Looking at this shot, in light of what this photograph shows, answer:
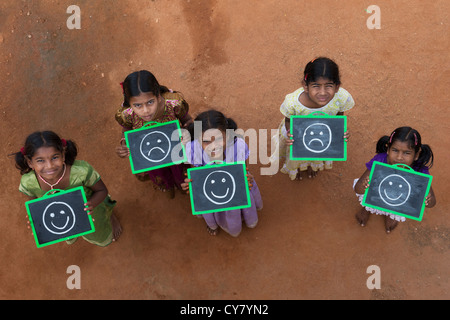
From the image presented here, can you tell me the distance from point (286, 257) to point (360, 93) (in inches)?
86.9

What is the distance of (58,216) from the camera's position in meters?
2.86

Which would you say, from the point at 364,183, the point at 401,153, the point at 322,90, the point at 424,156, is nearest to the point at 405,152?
the point at 401,153

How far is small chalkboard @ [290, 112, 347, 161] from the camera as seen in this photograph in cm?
311

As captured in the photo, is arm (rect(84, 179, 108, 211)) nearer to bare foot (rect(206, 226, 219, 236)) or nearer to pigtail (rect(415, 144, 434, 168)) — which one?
bare foot (rect(206, 226, 219, 236))

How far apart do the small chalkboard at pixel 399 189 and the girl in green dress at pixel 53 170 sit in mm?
2310

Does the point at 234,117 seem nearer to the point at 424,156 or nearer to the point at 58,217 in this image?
the point at 424,156

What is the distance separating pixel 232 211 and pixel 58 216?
1.48m

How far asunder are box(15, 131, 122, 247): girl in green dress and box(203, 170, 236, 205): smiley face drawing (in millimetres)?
960

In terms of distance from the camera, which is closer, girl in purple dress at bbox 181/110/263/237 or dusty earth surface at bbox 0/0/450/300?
girl in purple dress at bbox 181/110/263/237

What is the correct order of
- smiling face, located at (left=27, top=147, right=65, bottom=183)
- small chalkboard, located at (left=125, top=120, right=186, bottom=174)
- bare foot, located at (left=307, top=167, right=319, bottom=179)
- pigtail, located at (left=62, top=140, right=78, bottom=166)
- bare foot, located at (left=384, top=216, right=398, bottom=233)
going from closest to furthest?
smiling face, located at (left=27, top=147, right=65, bottom=183) → pigtail, located at (left=62, top=140, right=78, bottom=166) → small chalkboard, located at (left=125, top=120, right=186, bottom=174) → bare foot, located at (left=384, top=216, right=398, bottom=233) → bare foot, located at (left=307, top=167, right=319, bottom=179)

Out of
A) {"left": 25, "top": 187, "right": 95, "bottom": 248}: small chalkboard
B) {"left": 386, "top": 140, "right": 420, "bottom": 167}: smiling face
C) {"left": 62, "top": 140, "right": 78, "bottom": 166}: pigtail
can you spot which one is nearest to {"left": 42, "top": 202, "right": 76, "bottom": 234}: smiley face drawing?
{"left": 25, "top": 187, "right": 95, "bottom": 248}: small chalkboard

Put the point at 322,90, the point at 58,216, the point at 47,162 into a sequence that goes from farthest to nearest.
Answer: the point at 322,90 < the point at 58,216 < the point at 47,162

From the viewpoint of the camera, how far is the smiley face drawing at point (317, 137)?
3.12 m

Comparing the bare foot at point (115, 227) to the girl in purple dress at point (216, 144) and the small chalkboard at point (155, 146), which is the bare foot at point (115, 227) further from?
the girl in purple dress at point (216, 144)
